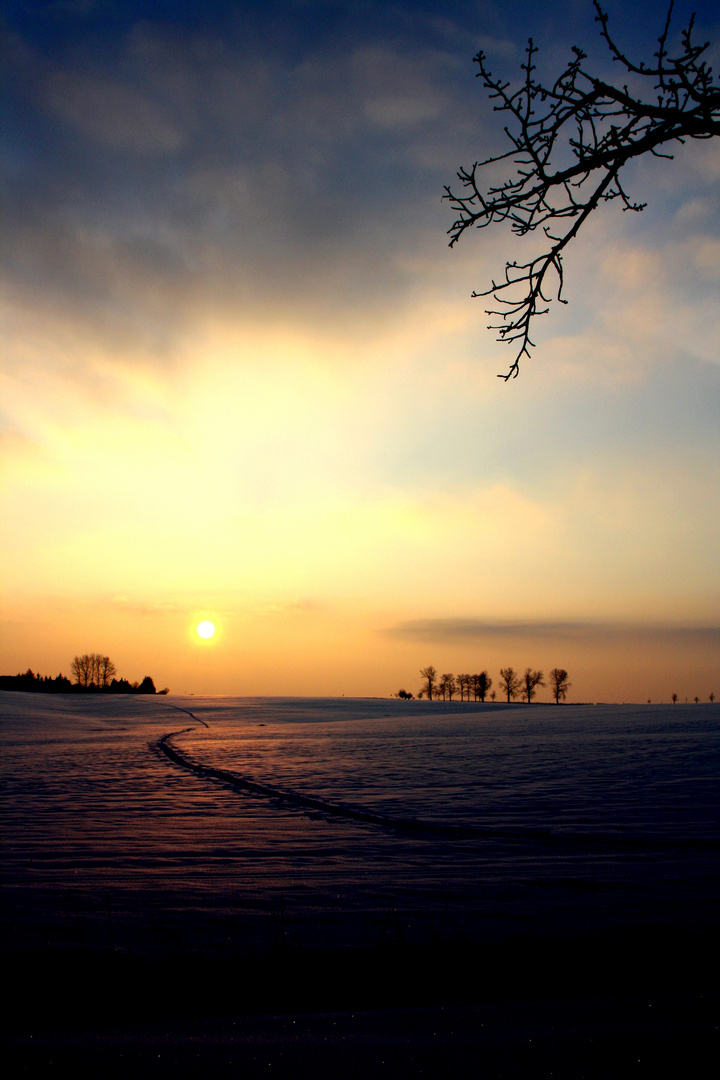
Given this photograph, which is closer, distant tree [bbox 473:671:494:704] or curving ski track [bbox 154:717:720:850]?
curving ski track [bbox 154:717:720:850]

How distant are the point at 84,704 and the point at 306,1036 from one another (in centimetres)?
4888

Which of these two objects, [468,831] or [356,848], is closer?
[356,848]

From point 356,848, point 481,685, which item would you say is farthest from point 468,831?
point 481,685

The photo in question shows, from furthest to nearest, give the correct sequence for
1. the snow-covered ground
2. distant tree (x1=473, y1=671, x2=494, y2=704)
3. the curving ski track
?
1. distant tree (x1=473, y1=671, x2=494, y2=704)
2. the curving ski track
3. the snow-covered ground

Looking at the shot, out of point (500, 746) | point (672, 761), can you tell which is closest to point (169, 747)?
point (500, 746)

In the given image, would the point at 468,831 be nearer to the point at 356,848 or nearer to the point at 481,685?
the point at 356,848

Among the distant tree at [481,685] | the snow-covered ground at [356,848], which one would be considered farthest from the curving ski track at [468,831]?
the distant tree at [481,685]

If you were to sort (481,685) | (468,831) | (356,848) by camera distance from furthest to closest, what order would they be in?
(481,685) < (468,831) < (356,848)

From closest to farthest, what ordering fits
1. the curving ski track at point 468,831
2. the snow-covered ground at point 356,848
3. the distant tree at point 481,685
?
the snow-covered ground at point 356,848 → the curving ski track at point 468,831 → the distant tree at point 481,685

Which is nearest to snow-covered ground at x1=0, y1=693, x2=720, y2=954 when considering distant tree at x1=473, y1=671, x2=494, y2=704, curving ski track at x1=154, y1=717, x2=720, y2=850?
curving ski track at x1=154, y1=717, x2=720, y2=850

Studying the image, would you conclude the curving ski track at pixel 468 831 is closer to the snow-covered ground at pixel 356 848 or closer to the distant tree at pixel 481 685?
the snow-covered ground at pixel 356 848

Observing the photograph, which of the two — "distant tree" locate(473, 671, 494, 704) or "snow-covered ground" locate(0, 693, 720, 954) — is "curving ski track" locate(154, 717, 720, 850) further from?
"distant tree" locate(473, 671, 494, 704)

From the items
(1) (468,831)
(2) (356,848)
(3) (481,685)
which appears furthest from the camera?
(3) (481,685)

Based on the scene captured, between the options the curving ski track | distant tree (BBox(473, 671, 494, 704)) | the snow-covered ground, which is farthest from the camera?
distant tree (BBox(473, 671, 494, 704))
